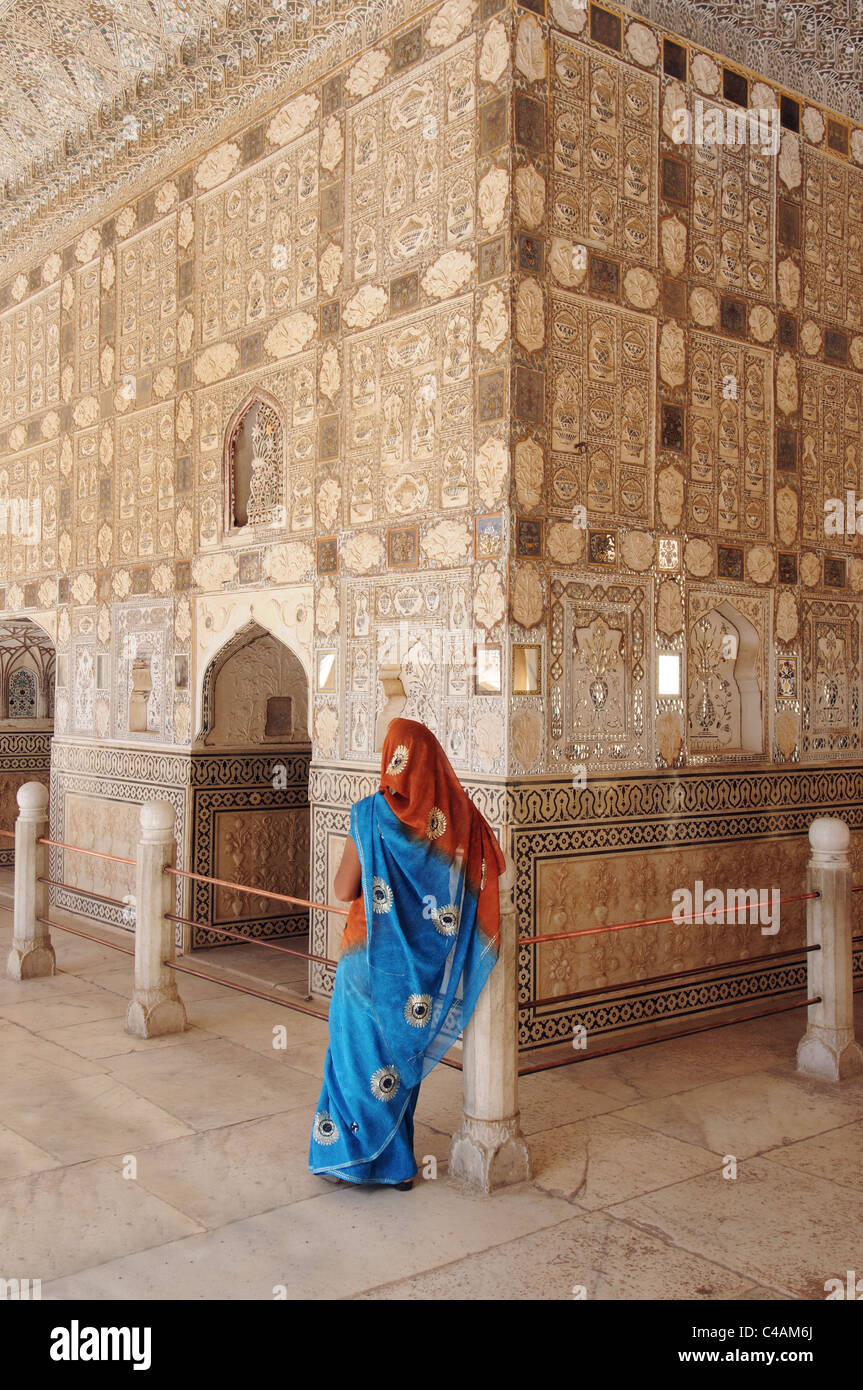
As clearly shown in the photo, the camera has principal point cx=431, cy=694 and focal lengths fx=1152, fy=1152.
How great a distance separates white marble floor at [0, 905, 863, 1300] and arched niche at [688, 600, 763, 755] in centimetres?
145

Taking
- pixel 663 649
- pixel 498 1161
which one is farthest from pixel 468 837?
pixel 663 649

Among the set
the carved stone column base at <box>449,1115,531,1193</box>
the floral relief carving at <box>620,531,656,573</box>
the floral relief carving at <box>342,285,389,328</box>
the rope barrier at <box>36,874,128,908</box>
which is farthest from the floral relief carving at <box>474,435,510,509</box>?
the rope barrier at <box>36,874,128,908</box>

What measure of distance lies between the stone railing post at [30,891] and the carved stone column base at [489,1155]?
3.54 metres

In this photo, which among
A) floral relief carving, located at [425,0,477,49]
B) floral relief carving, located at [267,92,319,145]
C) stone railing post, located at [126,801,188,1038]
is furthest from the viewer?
floral relief carving, located at [267,92,319,145]

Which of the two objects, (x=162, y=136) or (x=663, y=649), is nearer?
(x=663, y=649)

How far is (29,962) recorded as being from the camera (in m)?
6.35

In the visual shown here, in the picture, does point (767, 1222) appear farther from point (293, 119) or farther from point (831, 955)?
point (293, 119)

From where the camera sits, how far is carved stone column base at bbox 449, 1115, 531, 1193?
11.5 ft

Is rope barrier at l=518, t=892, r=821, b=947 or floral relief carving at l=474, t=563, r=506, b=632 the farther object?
floral relief carving at l=474, t=563, r=506, b=632

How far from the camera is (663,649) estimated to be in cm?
547

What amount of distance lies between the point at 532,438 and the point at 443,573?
71cm

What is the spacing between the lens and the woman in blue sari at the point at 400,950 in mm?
3410

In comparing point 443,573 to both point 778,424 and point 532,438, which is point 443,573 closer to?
point 532,438

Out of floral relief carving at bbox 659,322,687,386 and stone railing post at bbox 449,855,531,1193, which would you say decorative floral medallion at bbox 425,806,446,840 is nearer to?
stone railing post at bbox 449,855,531,1193
